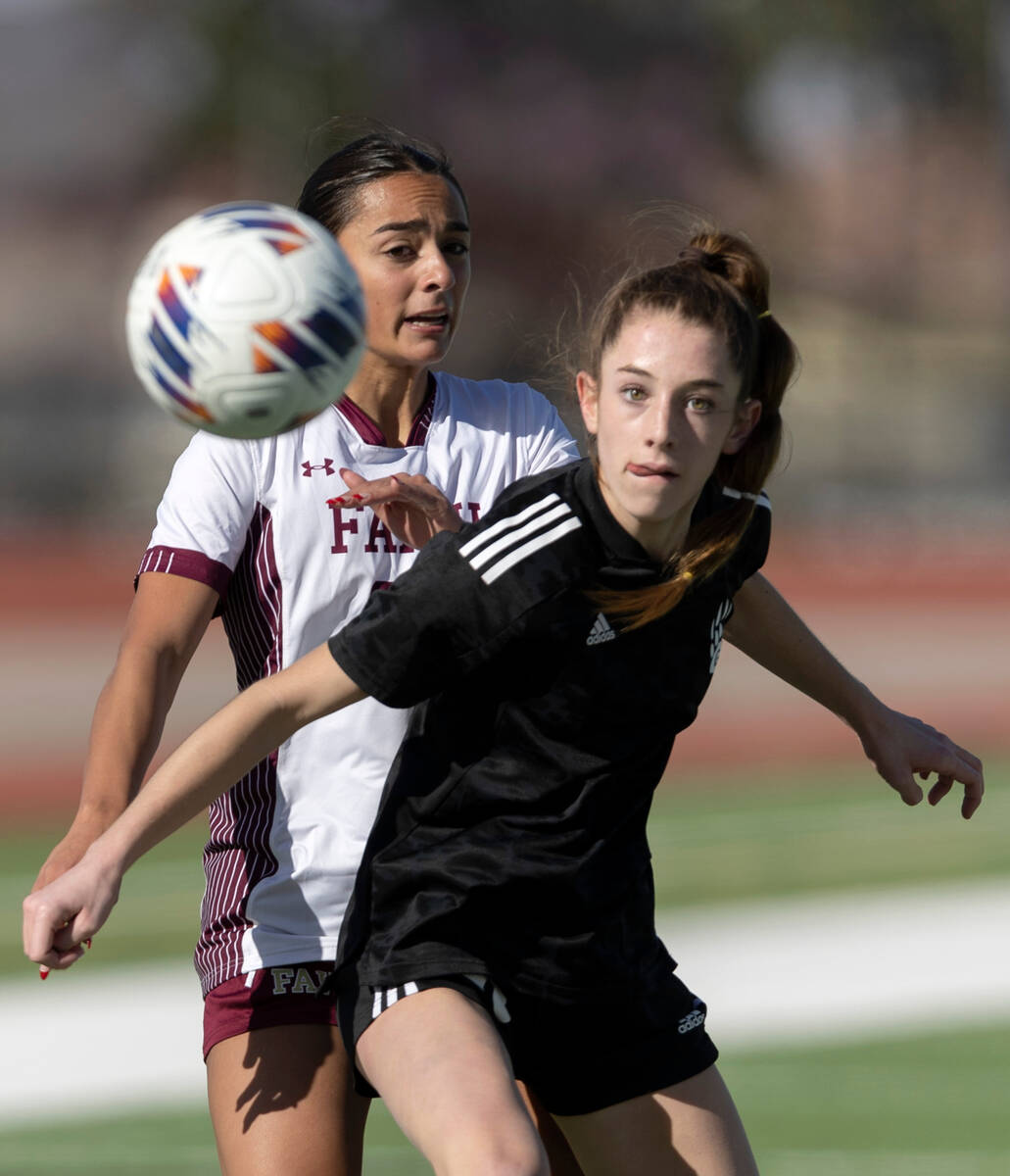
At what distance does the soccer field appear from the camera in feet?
16.8

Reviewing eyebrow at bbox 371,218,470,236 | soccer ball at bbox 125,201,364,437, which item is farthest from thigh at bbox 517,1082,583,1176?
eyebrow at bbox 371,218,470,236

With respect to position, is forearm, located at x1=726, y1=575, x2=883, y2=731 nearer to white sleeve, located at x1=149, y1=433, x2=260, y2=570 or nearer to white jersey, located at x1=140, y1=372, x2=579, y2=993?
white jersey, located at x1=140, y1=372, x2=579, y2=993

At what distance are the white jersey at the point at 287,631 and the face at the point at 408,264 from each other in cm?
25

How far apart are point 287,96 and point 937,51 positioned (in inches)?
472

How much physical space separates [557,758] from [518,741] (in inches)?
2.8

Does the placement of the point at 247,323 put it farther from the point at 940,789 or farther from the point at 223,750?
the point at 940,789

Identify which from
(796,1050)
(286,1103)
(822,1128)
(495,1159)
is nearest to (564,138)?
(796,1050)

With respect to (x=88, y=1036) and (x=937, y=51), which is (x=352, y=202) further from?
(x=937, y=51)

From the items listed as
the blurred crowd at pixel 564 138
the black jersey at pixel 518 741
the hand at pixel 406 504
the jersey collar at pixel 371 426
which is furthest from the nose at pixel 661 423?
the blurred crowd at pixel 564 138

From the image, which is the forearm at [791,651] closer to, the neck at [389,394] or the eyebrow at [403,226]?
the neck at [389,394]

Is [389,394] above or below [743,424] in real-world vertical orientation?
above

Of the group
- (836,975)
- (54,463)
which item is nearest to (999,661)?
(836,975)

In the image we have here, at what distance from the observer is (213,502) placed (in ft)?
10.8

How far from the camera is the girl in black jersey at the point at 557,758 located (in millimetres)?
2902
